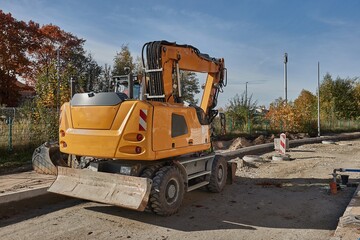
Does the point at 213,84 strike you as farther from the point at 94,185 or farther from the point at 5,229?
the point at 5,229

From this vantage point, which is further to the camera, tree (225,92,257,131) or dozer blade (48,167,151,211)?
tree (225,92,257,131)

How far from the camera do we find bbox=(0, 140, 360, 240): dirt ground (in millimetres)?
5336

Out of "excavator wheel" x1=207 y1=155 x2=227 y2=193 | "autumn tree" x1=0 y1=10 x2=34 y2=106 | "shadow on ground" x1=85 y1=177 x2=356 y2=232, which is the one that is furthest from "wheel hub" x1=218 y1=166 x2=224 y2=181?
"autumn tree" x1=0 y1=10 x2=34 y2=106

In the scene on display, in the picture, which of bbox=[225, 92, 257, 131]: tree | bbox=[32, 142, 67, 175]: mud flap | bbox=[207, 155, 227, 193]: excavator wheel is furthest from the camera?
bbox=[225, 92, 257, 131]: tree

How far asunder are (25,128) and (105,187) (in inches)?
317

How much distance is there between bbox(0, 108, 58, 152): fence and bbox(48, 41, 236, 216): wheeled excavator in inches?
236

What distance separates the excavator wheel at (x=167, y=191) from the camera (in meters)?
5.86

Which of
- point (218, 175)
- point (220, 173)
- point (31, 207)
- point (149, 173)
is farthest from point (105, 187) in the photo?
point (220, 173)

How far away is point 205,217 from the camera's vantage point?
245 inches

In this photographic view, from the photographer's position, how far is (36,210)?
655 cm

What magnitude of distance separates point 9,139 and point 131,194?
8.28 metres

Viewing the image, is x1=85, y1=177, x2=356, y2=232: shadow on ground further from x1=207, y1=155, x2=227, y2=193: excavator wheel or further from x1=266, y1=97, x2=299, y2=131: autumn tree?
x1=266, y1=97, x2=299, y2=131: autumn tree

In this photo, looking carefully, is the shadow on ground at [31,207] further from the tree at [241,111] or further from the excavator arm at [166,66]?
the tree at [241,111]

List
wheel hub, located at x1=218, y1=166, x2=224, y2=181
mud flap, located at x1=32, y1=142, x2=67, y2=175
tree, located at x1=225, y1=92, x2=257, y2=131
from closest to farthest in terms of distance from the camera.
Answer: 1. wheel hub, located at x1=218, y1=166, x2=224, y2=181
2. mud flap, located at x1=32, y1=142, x2=67, y2=175
3. tree, located at x1=225, y1=92, x2=257, y2=131
